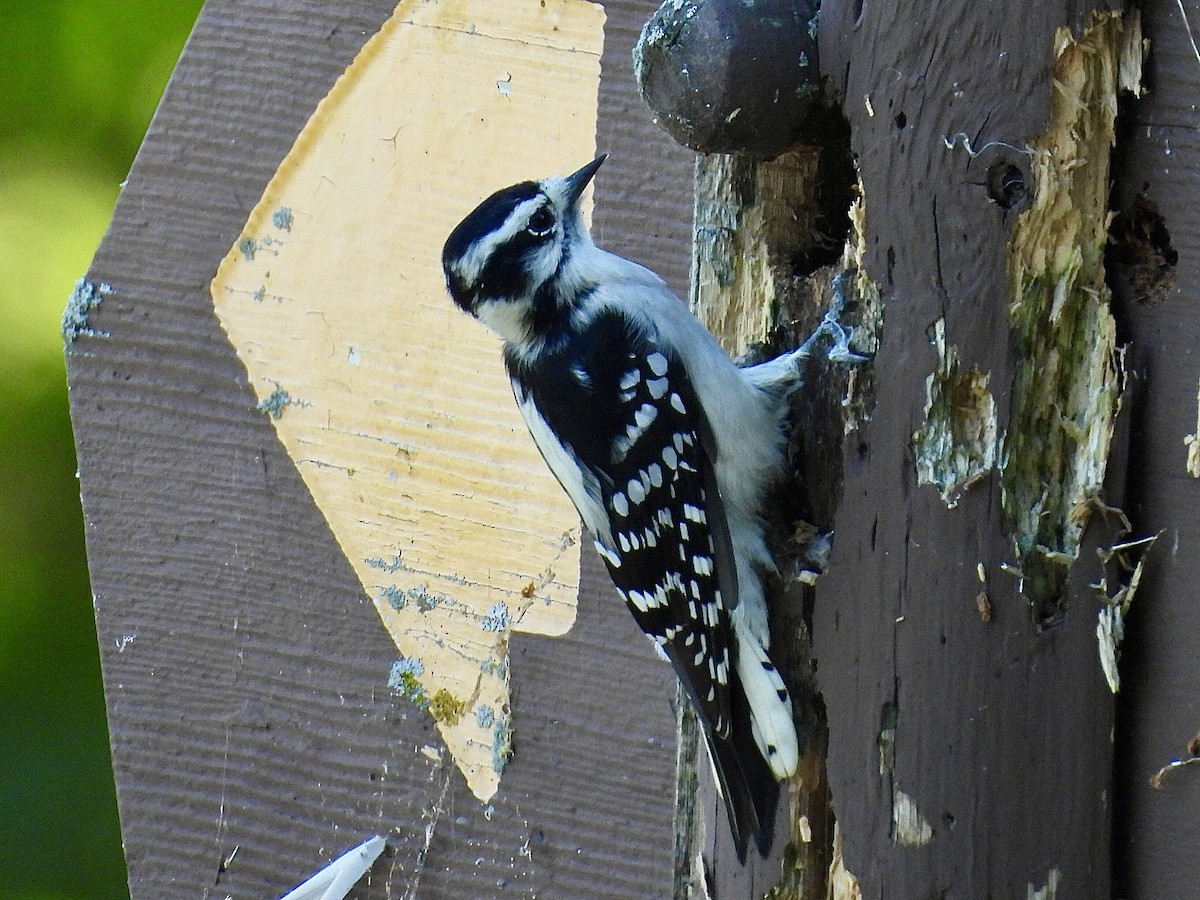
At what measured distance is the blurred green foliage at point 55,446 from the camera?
9.18ft

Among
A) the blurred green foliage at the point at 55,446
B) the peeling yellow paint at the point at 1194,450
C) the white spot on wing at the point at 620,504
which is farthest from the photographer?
the blurred green foliage at the point at 55,446

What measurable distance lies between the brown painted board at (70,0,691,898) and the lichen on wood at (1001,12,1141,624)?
1.88 ft

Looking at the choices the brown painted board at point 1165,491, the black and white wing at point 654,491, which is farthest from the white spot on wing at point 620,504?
the brown painted board at point 1165,491

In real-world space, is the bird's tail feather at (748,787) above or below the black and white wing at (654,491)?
below

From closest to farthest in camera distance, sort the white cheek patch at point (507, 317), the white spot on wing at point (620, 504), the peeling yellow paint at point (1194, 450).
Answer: the peeling yellow paint at point (1194, 450) → the white spot on wing at point (620, 504) → the white cheek patch at point (507, 317)

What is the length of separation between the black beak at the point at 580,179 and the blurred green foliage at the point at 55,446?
5.01 ft

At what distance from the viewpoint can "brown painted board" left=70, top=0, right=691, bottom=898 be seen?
5.76 feet

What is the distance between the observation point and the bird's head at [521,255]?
5.26 ft

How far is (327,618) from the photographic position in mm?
1897

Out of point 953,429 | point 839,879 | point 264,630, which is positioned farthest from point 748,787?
point 264,630

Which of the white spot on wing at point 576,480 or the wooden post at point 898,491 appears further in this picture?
the white spot on wing at point 576,480

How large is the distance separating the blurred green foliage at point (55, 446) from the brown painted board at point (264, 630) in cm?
94

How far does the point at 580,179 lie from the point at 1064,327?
649mm

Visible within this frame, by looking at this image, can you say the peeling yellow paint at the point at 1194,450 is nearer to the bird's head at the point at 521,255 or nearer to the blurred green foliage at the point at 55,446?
the bird's head at the point at 521,255
